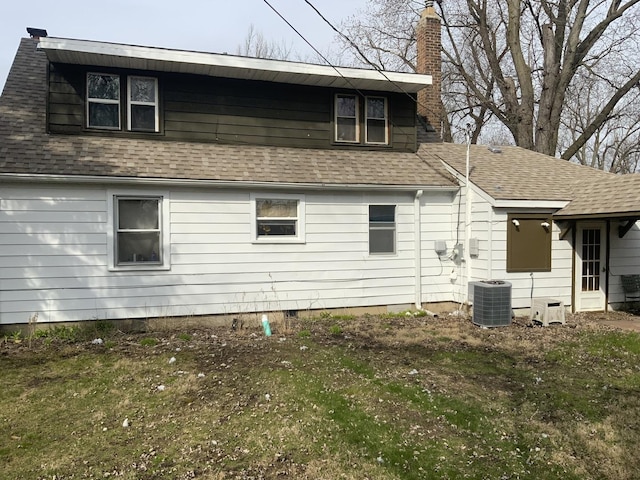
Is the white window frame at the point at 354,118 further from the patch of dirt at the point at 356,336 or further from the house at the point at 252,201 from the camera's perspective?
the patch of dirt at the point at 356,336

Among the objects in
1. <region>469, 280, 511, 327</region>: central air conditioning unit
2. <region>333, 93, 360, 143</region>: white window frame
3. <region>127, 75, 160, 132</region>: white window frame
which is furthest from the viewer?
<region>333, 93, 360, 143</region>: white window frame

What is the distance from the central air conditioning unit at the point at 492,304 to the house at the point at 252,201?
608 mm

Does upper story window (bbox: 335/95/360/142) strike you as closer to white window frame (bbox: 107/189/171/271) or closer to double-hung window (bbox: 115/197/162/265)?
white window frame (bbox: 107/189/171/271)

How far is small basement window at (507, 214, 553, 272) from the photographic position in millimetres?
9953

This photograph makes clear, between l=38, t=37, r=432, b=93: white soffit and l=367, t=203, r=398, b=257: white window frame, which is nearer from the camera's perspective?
l=38, t=37, r=432, b=93: white soffit

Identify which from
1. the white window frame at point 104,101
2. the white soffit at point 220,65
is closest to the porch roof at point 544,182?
the white soffit at point 220,65

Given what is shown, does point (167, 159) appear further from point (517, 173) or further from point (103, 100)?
point (517, 173)

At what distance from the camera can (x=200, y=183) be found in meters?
9.02

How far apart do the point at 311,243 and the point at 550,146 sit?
14.1 m

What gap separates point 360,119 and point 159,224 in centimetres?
527

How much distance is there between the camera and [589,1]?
18906 millimetres

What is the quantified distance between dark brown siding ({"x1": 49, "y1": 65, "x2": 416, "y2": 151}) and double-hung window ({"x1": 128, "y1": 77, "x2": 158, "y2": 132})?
133 millimetres

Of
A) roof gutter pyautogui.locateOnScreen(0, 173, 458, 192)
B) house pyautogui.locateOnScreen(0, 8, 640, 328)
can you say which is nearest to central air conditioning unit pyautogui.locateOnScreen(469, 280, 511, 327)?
house pyautogui.locateOnScreen(0, 8, 640, 328)

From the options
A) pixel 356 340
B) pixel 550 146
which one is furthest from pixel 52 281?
pixel 550 146
